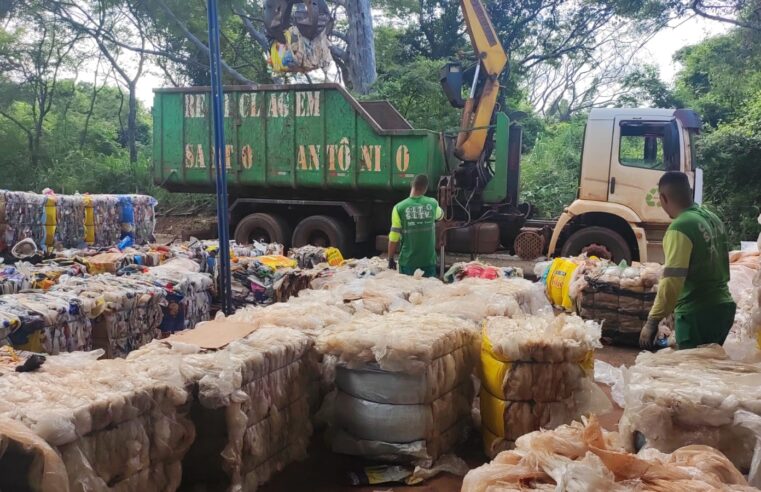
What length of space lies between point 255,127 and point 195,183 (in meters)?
1.80

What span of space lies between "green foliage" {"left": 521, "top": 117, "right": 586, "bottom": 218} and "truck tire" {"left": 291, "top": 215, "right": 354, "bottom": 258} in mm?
5884

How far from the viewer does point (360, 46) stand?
17.1 metres

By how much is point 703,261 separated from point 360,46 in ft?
48.3

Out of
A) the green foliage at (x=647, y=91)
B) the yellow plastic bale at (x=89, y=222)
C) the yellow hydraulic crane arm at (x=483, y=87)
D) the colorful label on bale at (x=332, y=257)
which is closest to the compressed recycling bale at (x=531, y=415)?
the colorful label on bale at (x=332, y=257)

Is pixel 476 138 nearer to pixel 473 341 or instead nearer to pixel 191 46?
pixel 473 341

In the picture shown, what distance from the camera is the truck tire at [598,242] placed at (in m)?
9.72

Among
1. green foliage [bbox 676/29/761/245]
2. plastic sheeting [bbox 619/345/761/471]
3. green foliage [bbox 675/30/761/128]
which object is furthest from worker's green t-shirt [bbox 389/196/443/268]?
green foliage [bbox 675/30/761/128]

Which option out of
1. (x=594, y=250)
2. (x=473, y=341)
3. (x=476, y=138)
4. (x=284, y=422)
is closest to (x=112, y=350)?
(x=284, y=422)

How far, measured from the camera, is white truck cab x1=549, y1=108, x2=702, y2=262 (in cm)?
944

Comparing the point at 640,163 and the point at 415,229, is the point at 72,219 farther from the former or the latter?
the point at 640,163

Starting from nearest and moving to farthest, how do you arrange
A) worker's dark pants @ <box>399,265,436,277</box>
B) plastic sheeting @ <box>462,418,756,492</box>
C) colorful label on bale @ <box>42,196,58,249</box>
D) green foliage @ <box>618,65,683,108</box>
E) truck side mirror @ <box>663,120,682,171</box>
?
1. plastic sheeting @ <box>462,418,756,492</box>
2. worker's dark pants @ <box>399,265,436,277</box>
3. colorful label on bale @ <box>42,196,58,249</box>
4. truck side mirror @ <box>663,120,682,171</box>
5. green foliage @ <box>618,65,683,108</box>

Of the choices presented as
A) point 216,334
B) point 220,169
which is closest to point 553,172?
point 220,169

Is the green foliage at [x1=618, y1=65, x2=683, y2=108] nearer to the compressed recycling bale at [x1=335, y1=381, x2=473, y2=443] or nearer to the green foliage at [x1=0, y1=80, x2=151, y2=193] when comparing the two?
the green foliage at [x1=0, y1=80, x2=151, y2=193]

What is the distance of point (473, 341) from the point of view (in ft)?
13.2
